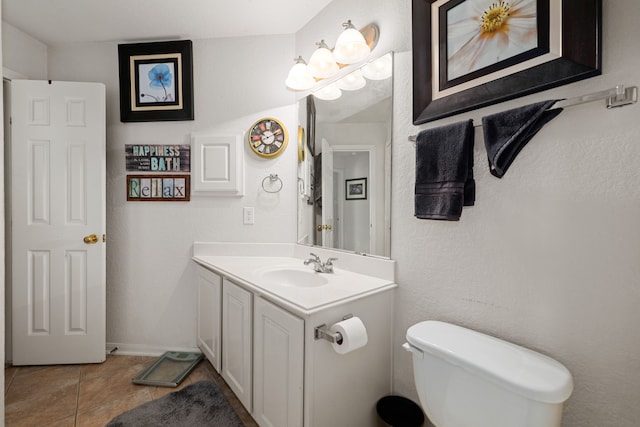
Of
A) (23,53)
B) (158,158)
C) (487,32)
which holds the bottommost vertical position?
(158,158)

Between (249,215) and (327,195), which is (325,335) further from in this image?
(249,215)

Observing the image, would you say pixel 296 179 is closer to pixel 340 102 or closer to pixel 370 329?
pixel 340 102

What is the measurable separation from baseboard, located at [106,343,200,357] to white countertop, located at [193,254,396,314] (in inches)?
30.2

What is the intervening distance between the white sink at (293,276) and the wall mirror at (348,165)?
236 millimetres

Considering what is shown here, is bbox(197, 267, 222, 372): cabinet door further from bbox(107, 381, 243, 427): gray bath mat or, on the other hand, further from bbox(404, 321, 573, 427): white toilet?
bbox(404, 321, 573, 427): white toilet

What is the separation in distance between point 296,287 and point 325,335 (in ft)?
1.15

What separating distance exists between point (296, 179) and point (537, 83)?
1.45 metres

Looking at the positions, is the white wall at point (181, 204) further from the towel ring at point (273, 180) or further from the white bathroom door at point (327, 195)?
the white bathroom door at point (327, 195)

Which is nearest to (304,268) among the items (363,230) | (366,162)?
(363,230)

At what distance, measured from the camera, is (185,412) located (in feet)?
5.20

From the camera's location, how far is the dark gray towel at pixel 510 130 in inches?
37.3

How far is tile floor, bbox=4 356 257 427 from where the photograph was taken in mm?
1562

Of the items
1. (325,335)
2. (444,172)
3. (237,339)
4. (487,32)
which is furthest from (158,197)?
(487,32)

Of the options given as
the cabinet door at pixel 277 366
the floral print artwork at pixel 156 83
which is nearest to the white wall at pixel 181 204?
the floral print artwork at pixel 156 83
